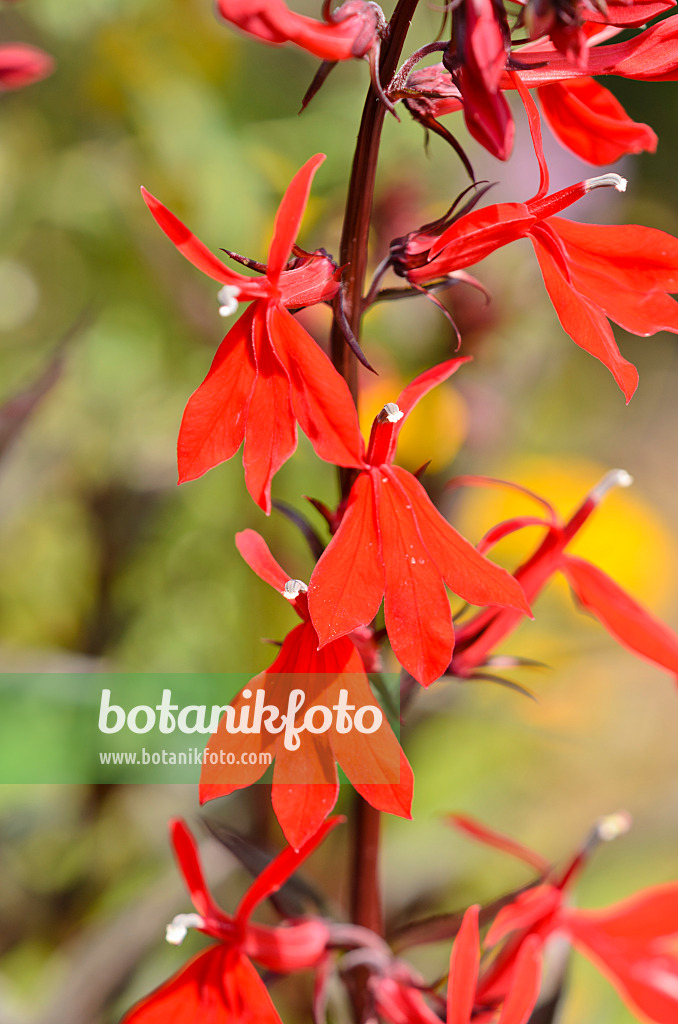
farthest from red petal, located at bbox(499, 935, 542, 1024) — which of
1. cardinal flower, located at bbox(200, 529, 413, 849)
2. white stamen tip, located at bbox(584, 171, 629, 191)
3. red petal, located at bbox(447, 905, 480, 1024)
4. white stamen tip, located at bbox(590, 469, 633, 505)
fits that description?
white stamen tip, located at bbox(584, 171, 629, 191)

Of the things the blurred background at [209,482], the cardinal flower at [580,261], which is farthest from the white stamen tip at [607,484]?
the blurred background at [209,482]

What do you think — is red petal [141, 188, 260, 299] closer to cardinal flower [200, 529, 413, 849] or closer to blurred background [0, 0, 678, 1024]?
cardinal flower [200, 529, 413, 849]

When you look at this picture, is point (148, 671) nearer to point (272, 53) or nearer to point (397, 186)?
point (397, 186)

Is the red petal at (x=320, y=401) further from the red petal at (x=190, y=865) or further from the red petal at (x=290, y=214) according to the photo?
the red petal at (x=190, y=865)

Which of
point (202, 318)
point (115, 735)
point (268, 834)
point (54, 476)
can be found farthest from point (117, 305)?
point (268, 834)

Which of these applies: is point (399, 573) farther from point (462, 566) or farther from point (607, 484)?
point (607, 484)

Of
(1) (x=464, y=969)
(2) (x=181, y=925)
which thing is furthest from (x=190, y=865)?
(1) (x=464, y=969)
